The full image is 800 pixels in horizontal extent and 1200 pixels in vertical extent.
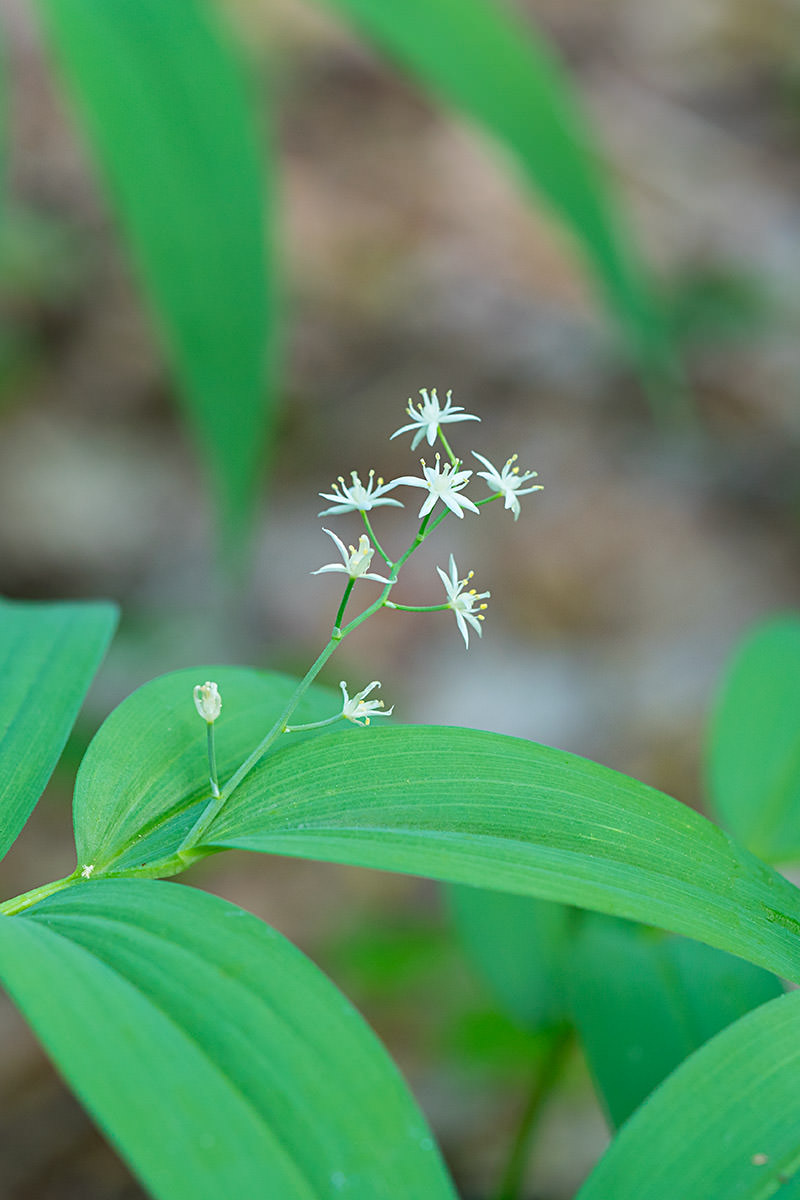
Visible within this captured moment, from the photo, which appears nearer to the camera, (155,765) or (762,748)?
(155,765)

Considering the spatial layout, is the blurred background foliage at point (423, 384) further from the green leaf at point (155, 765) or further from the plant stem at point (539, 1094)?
the green leaf at point (155, 765)

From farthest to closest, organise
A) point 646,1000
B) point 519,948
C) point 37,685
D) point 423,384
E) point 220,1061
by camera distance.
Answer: point 423,384, point 519,948, point 646,1000, point 37,685, point 220,1061

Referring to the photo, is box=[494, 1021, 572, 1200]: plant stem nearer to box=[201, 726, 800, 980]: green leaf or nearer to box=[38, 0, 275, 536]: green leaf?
box=[201, 726, 800, 980]: green leaf

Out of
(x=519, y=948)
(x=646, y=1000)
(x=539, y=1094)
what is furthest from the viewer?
(x=519, y=948)

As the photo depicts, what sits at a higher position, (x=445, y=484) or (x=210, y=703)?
(x=445, y=484)

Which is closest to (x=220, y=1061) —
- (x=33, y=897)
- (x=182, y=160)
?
(x=33, y=897)

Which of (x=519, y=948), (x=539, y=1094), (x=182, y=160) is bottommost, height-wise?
(x=539, y=1094)

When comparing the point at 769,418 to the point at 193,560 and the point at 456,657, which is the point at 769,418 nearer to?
the point at 456,657

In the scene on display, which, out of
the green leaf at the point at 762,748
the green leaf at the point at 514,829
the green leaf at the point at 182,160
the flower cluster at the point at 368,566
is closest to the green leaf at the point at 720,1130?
the green leaf at the point at 514,829

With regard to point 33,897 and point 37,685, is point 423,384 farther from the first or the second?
point 33,897
